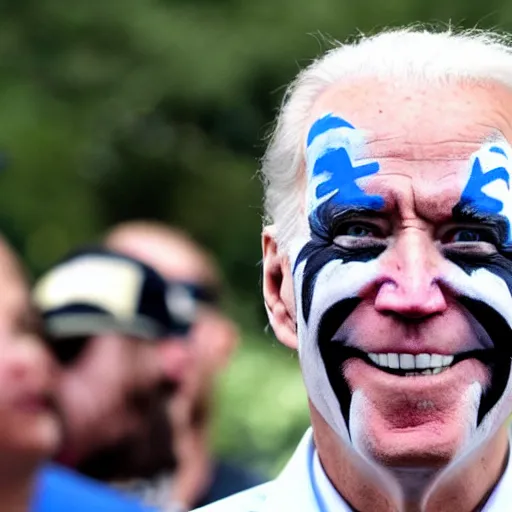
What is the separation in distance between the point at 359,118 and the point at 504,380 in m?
0.53

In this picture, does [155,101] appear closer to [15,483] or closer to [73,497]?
[73,497]

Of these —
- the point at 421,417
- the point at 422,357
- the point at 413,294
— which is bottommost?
the point at 421,417

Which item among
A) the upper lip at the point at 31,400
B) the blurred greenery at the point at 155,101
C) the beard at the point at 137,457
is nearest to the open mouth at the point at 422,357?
the upper lip at the point at 31,400

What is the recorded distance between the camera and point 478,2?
41.6 feet

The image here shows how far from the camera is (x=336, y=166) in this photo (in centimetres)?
307

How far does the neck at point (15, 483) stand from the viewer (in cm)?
515

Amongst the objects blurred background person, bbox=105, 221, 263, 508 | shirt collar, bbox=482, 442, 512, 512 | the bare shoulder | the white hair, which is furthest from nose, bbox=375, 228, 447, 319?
blurred background person, bbox=105, 221, 263, 508

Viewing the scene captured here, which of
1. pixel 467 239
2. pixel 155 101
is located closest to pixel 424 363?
pixel 467 239

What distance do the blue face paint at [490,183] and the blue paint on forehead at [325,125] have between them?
9.7 inches

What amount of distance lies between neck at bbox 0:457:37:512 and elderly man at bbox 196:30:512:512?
2160mm

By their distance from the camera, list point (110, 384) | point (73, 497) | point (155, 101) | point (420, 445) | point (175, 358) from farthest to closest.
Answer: point (155, 101)
point (175, 358)
point (110, 384)
point (73, 497)
point (420, 445)

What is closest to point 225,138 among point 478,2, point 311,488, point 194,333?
point 478,2

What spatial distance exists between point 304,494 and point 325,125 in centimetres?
67

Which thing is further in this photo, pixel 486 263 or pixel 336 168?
pixel 336 168
